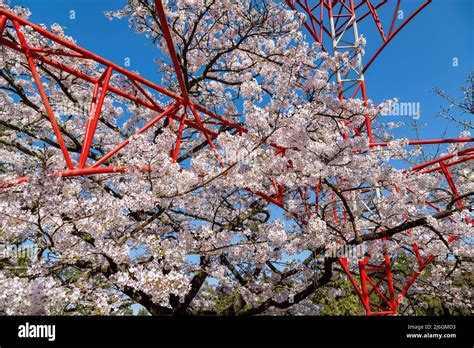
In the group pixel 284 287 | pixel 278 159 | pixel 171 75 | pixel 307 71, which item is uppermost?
pixel 171 75

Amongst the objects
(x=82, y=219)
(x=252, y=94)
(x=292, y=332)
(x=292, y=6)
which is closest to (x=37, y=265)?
(x=82, y=219)

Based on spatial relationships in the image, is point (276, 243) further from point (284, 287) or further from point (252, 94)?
point (252, 94)

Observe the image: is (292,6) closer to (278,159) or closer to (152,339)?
(278,159)

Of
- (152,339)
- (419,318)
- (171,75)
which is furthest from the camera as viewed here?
(171,75)

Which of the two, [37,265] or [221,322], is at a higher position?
[37,265]

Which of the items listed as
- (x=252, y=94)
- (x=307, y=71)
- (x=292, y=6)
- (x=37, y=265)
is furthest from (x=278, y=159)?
(x=292, y=6)

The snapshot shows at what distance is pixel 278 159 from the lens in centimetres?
598

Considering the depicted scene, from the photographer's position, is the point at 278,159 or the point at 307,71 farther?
the point at 307,71

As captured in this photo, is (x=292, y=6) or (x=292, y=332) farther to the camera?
(x=292, y=6)

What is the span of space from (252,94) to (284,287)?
3.76 meters

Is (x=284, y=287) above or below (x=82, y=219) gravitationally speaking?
below

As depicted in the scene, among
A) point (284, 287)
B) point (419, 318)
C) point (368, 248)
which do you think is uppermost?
point (368, 248)

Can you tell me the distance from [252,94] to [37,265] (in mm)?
4123

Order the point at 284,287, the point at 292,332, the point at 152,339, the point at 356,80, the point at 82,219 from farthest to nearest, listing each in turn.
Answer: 1. the point at 356,80
2. the point at 284,287
3. the point at 82,219
4. the point at 292,332
5. the point at 152,339
